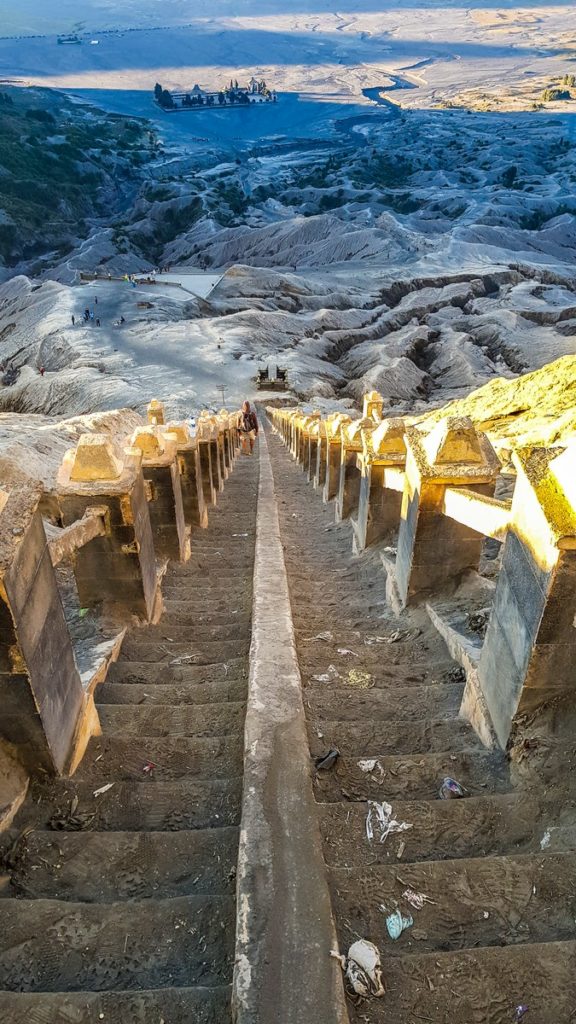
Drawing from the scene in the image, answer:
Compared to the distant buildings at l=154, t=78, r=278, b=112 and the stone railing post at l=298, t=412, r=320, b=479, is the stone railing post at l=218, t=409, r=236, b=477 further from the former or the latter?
the distant buildings at l=154, t=78, r=278, b=112

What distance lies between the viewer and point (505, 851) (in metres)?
2.71

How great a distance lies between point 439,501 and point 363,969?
317 cm

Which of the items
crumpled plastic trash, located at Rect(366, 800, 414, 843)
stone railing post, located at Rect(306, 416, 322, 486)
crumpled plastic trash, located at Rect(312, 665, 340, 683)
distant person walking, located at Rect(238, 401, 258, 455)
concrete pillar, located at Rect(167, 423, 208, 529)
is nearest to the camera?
crumpled plastic trash, located at Rect(366, 800, 414, 843)

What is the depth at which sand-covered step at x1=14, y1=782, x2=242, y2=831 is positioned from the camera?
2.94 meters

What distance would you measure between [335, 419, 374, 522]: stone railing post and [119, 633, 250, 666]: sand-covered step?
4.23 metres

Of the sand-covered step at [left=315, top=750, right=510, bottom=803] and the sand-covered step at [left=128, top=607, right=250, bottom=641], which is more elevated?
the sand-covered step at [left=315, top=750, right=510, bottom=803]

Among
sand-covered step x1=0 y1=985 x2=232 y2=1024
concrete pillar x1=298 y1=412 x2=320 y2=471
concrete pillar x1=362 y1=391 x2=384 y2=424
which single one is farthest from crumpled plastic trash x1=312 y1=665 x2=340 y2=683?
concrete pillar x1=298 y1=412 x2=320 y2=471

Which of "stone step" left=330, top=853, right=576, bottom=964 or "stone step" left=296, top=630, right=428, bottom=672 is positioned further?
"stone step" left=296, top=630, right=428, bottom=672

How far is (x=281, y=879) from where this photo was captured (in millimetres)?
2477

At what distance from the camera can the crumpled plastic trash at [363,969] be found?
84.1 inches

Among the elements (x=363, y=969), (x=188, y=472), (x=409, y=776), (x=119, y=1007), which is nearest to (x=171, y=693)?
(x=409, y=776)

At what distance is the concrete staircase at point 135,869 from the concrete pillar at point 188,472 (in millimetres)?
4301

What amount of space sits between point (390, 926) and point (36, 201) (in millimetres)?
103820

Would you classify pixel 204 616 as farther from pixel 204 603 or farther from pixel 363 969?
pixel 363 969
